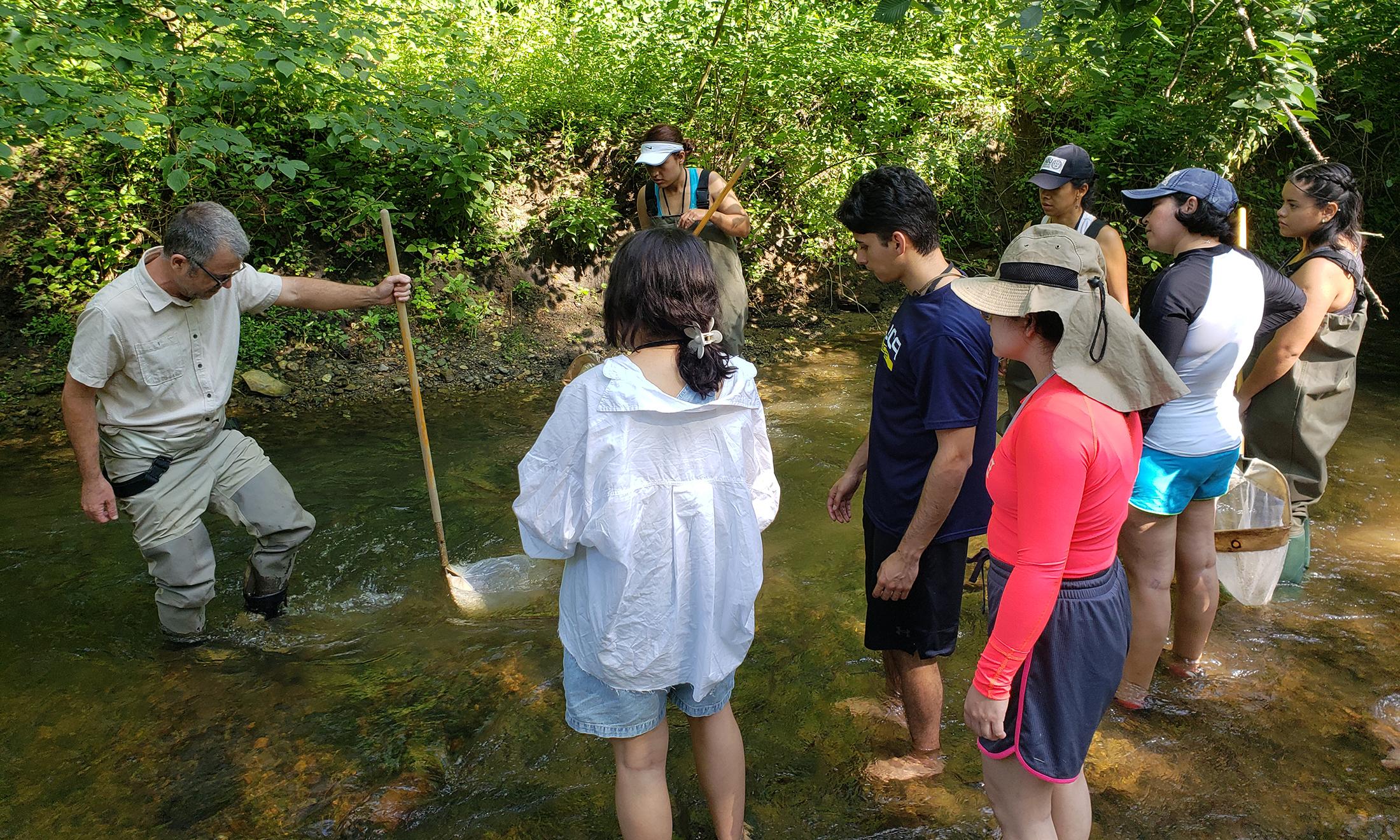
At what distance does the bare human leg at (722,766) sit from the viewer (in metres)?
2.35

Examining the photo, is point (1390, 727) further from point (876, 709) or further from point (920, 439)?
point (920, 439)

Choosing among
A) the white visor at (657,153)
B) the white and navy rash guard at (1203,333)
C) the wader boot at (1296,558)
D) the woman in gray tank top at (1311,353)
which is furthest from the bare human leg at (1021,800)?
the white visor at (657,153)

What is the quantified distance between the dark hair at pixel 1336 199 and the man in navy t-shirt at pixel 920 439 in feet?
6.87

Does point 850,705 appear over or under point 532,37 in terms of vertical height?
under

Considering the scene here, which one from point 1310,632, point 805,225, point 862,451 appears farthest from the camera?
point 805,225

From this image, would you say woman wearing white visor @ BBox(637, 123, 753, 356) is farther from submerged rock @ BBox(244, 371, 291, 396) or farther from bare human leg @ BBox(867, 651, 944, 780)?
submerged rock @ BBox(244, 371, 291, 396)

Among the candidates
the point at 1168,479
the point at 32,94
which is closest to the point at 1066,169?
the point at 1168,479

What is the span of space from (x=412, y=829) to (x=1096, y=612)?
222 cm

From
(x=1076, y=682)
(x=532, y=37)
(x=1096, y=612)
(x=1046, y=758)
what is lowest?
(x=1046, y=758)

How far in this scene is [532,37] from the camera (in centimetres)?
862

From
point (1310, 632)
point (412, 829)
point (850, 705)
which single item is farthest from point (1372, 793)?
point (412, 829)

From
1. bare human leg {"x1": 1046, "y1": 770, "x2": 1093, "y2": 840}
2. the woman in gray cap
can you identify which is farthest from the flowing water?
bare human leg {"x1": 1046, "y1": 770, "x2": 1093, "y2": 840}

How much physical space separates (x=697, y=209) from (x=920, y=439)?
3073 mm

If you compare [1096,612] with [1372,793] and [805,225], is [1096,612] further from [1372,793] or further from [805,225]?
[805,225]
